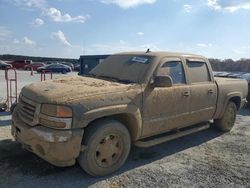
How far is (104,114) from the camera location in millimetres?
4227

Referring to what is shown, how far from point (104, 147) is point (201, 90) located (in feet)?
8.39

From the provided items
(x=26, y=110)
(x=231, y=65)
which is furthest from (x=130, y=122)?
(x=231, y=65)

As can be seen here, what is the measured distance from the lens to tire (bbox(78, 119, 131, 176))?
418 cm

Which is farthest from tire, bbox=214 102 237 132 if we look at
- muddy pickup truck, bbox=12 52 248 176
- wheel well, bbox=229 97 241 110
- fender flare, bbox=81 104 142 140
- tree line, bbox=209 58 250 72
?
tree line, bbox=209 58 250 72

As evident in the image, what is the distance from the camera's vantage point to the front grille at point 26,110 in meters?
4.25

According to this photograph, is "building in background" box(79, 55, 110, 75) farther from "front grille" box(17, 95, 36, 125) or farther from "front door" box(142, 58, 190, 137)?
"front grille" box(17, 95, 36, 125)

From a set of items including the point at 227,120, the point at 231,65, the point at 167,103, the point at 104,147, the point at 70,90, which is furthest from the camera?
the point at 231,65

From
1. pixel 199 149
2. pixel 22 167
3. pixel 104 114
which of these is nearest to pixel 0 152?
pixel 22 167

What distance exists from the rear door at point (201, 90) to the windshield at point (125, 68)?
111 centimetres

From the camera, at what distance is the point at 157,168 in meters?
4.84

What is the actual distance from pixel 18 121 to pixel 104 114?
138 cm

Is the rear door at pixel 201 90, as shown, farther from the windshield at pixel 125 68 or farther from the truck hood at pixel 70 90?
the truck hood at pixel 70 90

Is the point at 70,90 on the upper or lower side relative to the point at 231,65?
lower

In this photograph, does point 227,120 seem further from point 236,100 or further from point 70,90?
point 70,90
